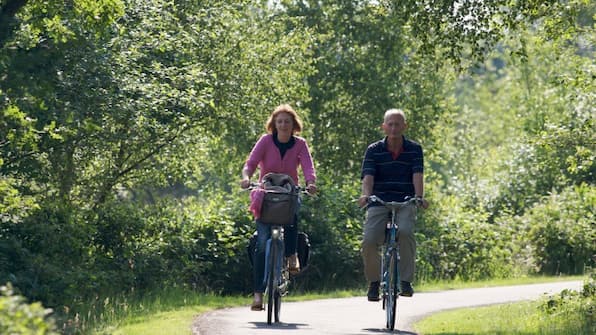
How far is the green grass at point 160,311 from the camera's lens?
12.4 meters

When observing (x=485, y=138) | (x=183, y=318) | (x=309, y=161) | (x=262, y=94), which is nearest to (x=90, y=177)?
(x=262, y=94)

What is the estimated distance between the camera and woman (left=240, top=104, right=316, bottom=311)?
1255cm

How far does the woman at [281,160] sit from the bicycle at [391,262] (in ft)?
3.05

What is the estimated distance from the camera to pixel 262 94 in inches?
1033

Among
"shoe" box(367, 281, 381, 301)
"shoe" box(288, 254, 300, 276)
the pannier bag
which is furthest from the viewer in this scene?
"shoe" box(288, 254, 300, 276)

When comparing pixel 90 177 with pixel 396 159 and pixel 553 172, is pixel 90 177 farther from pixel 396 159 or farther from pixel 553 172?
pixel 553 172

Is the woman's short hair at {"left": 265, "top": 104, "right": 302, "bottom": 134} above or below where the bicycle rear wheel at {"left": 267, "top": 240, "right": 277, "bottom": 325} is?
above

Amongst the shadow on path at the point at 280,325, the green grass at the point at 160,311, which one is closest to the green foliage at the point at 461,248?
the green grass at the point at 160,311

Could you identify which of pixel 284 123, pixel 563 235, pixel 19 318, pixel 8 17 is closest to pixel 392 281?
pixel 284 123

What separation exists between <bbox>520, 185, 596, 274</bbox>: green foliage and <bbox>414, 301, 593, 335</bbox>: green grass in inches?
474

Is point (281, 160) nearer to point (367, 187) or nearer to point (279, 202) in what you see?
point (279, 202)

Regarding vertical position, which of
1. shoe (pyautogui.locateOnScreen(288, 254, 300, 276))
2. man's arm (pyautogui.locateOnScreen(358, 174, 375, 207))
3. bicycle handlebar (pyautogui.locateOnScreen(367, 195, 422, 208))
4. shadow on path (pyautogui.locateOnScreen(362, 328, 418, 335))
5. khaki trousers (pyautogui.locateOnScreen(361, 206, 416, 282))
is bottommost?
shadow on path (pyautogui.locateOnScreen(362, 328, 418, 335))

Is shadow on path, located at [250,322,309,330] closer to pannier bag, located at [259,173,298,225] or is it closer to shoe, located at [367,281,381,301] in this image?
shoe, located at [367,281,381,301]

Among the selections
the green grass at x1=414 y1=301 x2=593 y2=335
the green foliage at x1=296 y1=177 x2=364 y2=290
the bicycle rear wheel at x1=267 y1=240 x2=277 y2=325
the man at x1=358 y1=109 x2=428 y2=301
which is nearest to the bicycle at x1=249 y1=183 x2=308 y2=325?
the bicycle rear wheel at x1=267 y1=240 x2=277 y2=325
